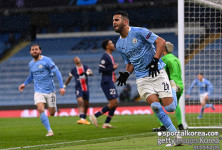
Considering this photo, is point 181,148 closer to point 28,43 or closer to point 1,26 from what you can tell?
point 28,43

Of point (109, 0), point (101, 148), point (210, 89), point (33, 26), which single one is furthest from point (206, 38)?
point (33, 26)

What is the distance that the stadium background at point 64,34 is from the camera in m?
29.2

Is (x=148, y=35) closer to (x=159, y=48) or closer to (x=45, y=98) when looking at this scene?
(x=159, y=48)

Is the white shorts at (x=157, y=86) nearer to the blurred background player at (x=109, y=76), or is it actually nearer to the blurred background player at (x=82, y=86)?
the blurred background player at (x=109, y=76)

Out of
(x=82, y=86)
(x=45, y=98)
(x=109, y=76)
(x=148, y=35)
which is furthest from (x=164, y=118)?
(x=82, y=86)

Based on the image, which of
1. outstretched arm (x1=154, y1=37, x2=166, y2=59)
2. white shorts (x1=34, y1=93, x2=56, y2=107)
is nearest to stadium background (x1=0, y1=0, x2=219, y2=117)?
white shorts (x1=34, y1=93, x2=56, y2=107)

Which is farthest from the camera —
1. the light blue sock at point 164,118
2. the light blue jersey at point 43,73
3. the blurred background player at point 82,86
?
the blurred background player at point 82,86

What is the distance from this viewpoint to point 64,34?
1313 inches

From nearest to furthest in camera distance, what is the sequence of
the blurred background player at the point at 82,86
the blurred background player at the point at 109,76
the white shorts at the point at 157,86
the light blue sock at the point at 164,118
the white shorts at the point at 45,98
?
the light blue sock at the point at 164,118 < the white shorts at the point at 157,86 < the white shorts at the point at 45,98 < the blurred background player at the point at 109,76 < the blurred background player at the point at 82,86

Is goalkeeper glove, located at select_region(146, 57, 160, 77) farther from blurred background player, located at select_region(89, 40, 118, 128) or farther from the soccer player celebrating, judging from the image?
blurred background player, located at select_region(89, 40, 118, 128)

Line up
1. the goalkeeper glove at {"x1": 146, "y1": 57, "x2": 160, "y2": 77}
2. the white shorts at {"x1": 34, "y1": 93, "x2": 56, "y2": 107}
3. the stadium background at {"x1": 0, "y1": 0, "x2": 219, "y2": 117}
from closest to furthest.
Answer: the goalkeeper glove at {"x1": 146, "y1": 57, "x2": 160, "y2": 77}, the white shorts at {"x1": 34, "y1": 93, "x2": 56, "y2": 107}, the stadium background at {"x1": 0, "y1": 0, "x2": 219, "y2": 117}

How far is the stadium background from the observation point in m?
29.2

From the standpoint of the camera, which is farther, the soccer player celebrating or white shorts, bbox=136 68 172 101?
the soccer player celebrating

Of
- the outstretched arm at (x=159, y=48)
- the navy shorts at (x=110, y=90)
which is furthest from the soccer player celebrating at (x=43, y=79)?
the outstretched arm at (x=159, y=48)
